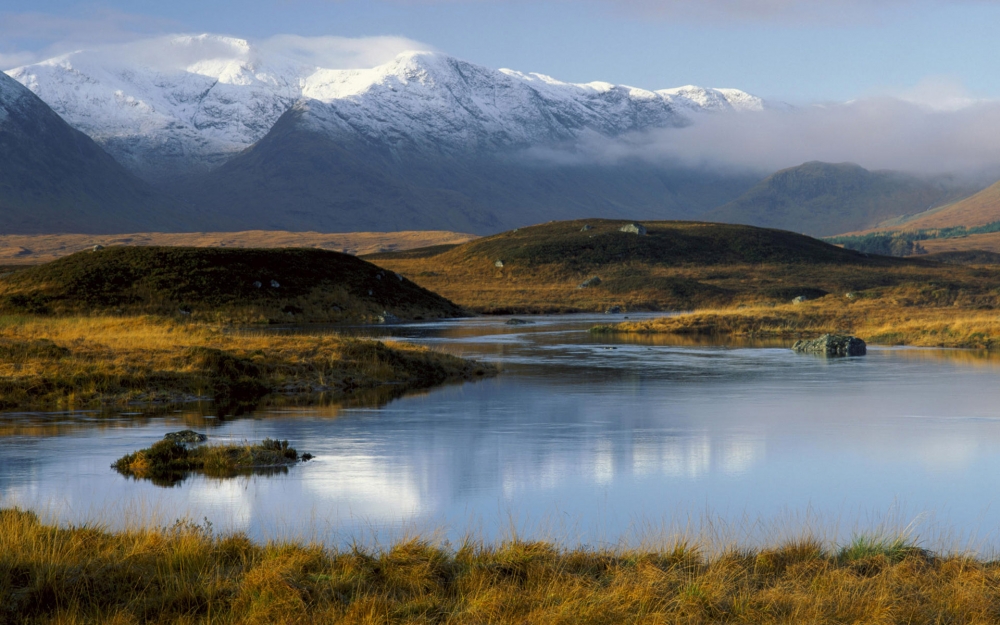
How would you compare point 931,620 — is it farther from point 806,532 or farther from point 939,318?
point 939,318

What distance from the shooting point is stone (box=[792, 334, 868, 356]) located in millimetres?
46938

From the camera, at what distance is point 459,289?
4454 inches

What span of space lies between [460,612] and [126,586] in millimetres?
3491

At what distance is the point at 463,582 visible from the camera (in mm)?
11109

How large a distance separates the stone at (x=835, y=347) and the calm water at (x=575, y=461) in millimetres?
11141

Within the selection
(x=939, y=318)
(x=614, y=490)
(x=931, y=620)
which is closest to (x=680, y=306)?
(x=939, y=318)

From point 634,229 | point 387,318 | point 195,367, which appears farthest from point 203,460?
point 634,229

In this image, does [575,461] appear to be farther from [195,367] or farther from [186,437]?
[195,367]

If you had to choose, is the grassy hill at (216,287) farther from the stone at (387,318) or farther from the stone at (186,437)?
the stone at (186,437)

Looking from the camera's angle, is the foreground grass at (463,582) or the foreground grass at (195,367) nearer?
the foreground grass at (463,582)

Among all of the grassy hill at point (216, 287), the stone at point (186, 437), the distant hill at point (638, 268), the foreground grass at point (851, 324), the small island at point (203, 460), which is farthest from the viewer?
the distant hill at point (638, 268)

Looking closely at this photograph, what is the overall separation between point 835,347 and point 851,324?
16663 mm

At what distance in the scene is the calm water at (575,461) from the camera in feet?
50.3

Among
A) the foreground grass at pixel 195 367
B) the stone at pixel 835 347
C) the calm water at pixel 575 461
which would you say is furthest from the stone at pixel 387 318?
the calm water at pixel 575 461
